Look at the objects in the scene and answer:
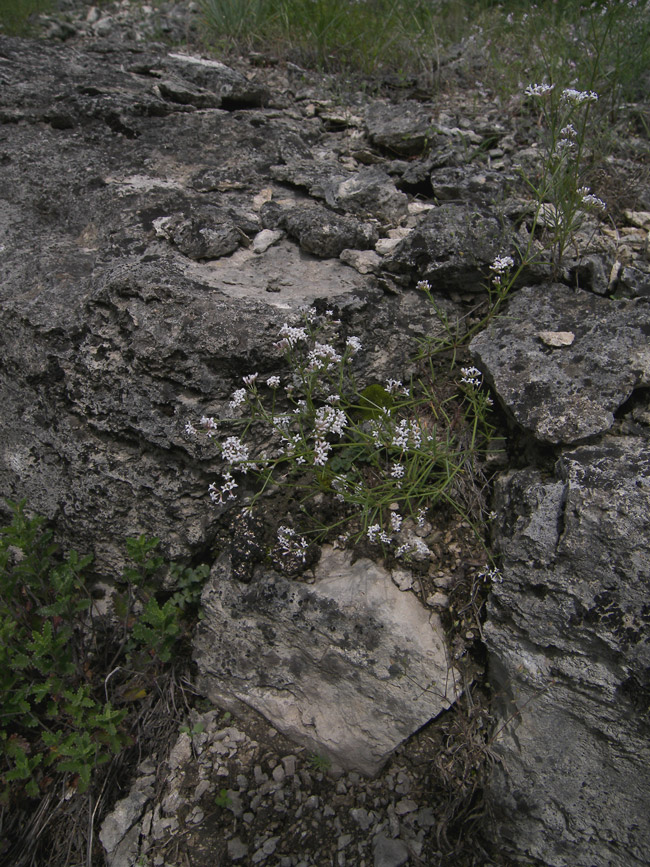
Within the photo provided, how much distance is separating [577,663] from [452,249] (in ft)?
6.68

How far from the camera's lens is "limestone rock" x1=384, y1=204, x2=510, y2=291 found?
2.94m

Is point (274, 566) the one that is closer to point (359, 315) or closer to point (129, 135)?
point (359, 315)

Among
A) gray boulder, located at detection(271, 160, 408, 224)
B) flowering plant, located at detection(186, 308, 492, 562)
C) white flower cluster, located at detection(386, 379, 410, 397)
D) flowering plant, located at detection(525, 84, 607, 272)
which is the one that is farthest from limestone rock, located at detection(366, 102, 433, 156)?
white flower cluster, located at detection(386, 379, 410, 397)

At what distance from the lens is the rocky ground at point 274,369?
7.53 feet

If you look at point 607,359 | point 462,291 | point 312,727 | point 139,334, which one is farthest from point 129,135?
point 312,727

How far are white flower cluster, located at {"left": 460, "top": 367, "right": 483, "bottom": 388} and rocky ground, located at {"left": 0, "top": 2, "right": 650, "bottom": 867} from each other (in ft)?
0.27

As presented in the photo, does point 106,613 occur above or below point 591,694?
below

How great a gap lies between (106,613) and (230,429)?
4.07 ft

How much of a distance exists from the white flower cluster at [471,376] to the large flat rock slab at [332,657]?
0.98 metres

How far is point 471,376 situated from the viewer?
8.84 ft

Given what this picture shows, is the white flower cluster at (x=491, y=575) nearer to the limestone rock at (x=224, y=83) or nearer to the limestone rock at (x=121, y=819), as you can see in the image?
the limestone rock at (x=121, y=819)

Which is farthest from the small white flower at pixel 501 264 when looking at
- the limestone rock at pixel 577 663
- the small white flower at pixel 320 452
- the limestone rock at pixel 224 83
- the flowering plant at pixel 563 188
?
the limestone rock at pixel 224 83

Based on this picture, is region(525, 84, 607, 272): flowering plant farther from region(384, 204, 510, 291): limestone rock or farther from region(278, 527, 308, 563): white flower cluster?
region(278, 527, 308, 563): white flower cluster

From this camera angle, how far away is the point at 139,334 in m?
2.63
